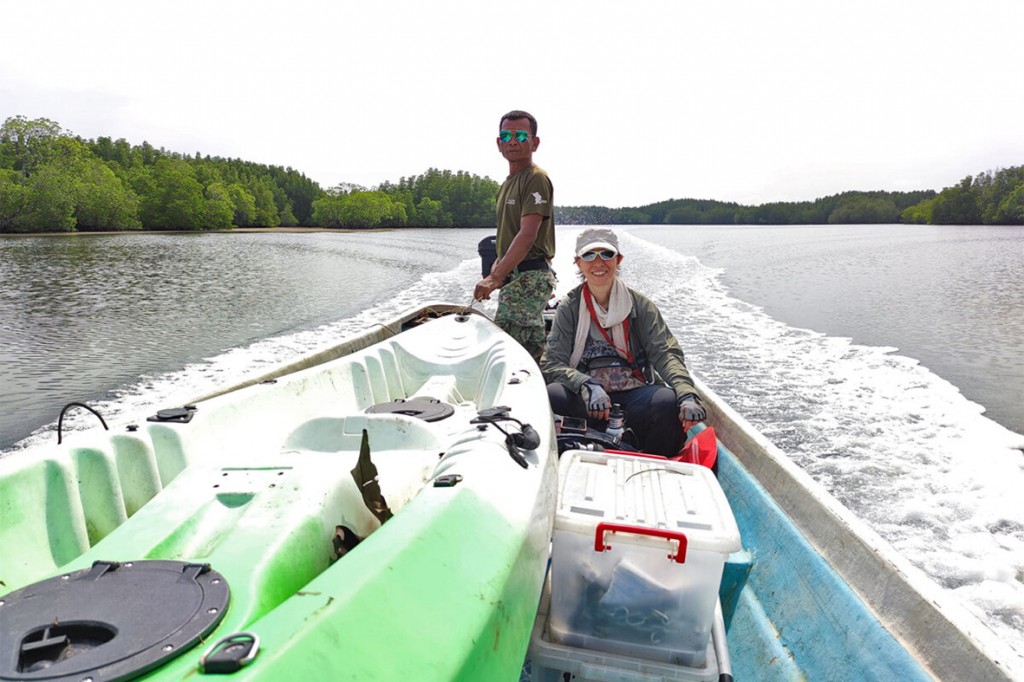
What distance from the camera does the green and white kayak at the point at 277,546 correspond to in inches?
38.7

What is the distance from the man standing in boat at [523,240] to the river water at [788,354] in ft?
5.52

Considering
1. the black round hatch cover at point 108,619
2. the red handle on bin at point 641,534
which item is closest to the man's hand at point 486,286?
the red handle on bin at point 641,534

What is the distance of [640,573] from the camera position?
64.1 inches

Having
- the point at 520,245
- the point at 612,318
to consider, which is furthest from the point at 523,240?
the point at 612,318

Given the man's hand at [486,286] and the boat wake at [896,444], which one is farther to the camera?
the man's hand at [486,286]

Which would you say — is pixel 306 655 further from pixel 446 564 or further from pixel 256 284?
pixel 256 284

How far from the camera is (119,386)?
6113 millimetres

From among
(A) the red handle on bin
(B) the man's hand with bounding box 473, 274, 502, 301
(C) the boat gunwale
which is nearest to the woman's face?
(B) the man's hand with bounding box 473, 274, 502, 301

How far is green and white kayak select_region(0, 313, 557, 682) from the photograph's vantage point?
3.23 feet

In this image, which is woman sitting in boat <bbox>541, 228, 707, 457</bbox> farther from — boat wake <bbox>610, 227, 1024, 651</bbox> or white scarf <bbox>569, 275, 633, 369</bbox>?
boat wake <bbox>610, 227, 1024, 651</bbox>

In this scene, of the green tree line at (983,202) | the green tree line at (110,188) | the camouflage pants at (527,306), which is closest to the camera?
the camouflage pants at (527,306)

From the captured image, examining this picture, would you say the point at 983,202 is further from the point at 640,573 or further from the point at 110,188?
the point at 110,188

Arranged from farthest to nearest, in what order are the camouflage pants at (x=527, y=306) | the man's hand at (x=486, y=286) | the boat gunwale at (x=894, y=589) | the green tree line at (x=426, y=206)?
the green tree line at (x=426, y=206) < the camouflage pants at (x=527, y=306) < the man's hand at (x=486, y=286) < the boat gunwale at (x=894, y=589)

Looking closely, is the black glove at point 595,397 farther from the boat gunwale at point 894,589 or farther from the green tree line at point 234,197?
the green tree line at point 234,197
